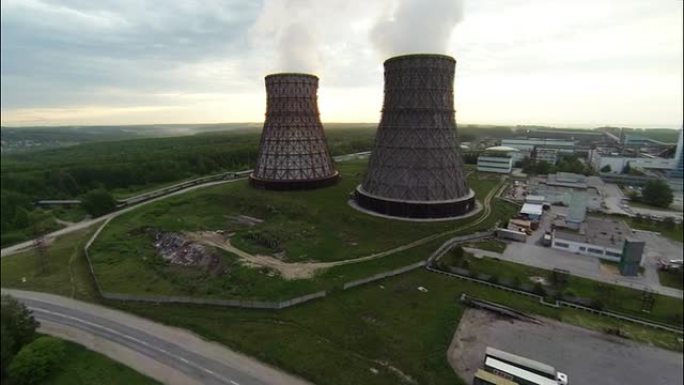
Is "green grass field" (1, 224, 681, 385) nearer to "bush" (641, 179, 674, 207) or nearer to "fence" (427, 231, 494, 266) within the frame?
"fence" (427, 231, 494, 266)

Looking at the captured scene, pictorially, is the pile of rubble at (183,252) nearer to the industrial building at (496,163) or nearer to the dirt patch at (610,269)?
the dirt patch at (610,269)

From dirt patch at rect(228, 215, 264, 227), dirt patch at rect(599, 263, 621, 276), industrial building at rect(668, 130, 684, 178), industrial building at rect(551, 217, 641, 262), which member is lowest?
dirt patch at rect(599, 263, 621, 276)

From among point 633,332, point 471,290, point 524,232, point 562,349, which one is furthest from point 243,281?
point 524,232

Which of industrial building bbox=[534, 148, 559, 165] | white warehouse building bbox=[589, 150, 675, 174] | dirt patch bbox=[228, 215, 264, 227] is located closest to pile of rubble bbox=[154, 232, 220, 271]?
dirt patch bbox=[228, 215, 264, 227]

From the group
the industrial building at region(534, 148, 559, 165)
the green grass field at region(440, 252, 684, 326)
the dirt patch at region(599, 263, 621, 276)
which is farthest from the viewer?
the industrial building at region(534, 148, 559, 165)

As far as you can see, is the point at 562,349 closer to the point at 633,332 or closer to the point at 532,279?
the point at 633,332

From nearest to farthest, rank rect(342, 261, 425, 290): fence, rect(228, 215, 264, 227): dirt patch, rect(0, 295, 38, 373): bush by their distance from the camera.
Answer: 1. rect(0, 295, 38, 373): bush
2. rect(342, 261, 425, 290): fence
3. rect(228, 215, 264, 227): dirt patch

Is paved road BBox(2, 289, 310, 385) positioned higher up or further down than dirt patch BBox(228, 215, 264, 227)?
further down

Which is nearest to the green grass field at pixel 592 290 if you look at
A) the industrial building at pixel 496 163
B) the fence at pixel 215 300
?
the fence at pixel 215 300
